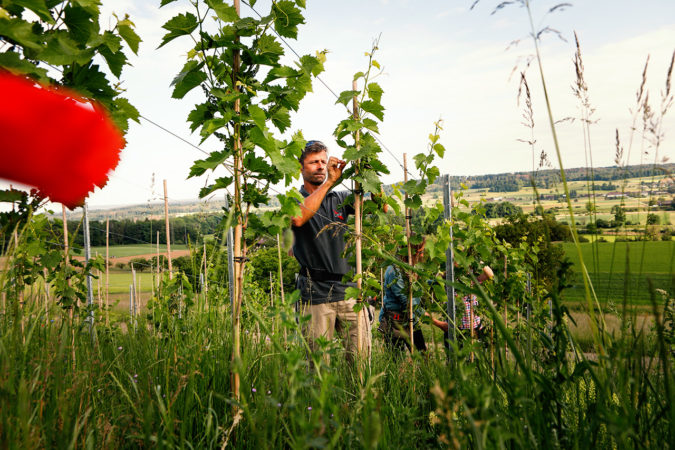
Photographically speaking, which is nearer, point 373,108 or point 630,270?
point 630,270

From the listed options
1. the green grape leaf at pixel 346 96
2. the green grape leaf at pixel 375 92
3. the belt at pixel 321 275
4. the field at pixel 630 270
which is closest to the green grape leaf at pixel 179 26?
the green grape leaf at pixel 346 96

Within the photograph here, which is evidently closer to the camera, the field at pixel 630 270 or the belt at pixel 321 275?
the field at pixel 630 270

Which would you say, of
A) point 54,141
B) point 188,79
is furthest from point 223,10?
Result: point 54,141

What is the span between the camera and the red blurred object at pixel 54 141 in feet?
3.26

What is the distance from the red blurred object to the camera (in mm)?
994

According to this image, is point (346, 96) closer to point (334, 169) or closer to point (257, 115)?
point (334, 169)

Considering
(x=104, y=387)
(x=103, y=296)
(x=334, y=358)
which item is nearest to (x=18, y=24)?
(x=104, y=387)

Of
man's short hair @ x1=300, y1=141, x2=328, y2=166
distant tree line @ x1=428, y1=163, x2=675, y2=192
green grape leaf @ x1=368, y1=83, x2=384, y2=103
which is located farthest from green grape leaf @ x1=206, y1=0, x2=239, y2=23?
man's short hair @ x1=300, y1=141, x2=328, y2=166

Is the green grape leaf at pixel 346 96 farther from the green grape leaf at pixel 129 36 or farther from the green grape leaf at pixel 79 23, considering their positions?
the green grape leaf at pixel 79 23

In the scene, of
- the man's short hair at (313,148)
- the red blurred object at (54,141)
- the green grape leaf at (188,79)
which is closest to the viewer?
the red blurred object at (54,141)

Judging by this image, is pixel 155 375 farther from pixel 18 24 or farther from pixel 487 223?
pixel 487 223

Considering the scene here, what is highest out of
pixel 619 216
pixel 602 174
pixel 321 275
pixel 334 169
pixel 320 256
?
pixel 334 169

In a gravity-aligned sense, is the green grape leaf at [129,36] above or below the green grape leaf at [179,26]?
below

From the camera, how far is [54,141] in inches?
41.9
